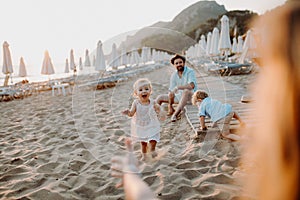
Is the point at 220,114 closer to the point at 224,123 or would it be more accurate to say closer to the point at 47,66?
the point at 224,123

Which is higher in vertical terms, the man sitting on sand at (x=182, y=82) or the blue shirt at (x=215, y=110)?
the man sitting on sand at (x=182, y=82)

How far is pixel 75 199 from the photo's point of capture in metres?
2.28

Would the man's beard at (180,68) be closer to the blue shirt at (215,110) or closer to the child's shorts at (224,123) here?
the blue shirt at (215,110)

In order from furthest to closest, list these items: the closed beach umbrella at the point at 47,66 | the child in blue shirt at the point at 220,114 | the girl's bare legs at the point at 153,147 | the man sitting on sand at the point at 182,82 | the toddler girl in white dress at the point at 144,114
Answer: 1. the closed beach umbrella at the point at 47,66
2. the man sitting on sand at the point at 182,82
3. the child in blue shirt at the point at 220,114
4. the girl's bare legs at the point at 153,147
5. the toddler girl in white dress at the point at 144,114

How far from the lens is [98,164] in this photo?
9.91 ft

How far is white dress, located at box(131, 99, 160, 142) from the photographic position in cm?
300

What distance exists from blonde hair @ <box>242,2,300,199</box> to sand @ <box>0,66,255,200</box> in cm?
181

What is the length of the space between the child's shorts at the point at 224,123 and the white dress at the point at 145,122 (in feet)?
3.45

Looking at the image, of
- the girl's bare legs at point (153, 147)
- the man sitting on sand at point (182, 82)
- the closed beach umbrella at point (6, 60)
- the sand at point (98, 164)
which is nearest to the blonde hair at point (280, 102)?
the sand at point (98, 164)

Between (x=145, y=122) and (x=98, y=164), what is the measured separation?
0.73 m

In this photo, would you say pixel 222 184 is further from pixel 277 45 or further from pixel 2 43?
pixel 2 43

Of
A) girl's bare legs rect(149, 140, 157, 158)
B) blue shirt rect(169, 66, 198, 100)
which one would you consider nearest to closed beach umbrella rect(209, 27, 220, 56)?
blue shirt rect(169, 66, 198, 100)

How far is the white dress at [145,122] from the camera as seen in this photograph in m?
3.00

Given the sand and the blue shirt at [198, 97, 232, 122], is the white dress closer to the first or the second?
the sand
